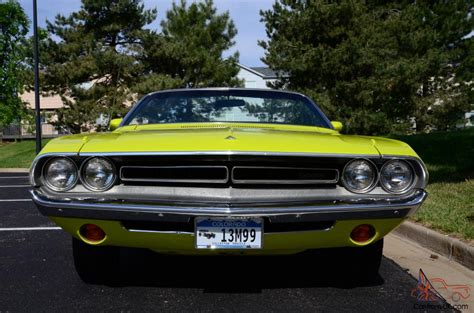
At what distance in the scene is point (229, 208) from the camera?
2684 mm

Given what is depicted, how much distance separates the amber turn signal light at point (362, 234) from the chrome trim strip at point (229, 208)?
0.19 metres

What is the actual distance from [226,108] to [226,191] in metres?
1.57

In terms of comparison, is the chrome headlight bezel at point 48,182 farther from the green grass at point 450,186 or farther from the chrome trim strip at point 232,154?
the green grass at point 450,186

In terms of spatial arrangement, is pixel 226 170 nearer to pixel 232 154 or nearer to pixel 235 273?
pixel 232 154

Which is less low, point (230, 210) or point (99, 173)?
point (99, 173)

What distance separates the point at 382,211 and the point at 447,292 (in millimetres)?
958

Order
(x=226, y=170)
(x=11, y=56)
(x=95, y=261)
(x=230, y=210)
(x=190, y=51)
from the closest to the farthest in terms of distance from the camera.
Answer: (x=230, y=210) < (x=226, y=170) < (x=95, y=261) < (x=190, y=51) < (x=11, y=56)

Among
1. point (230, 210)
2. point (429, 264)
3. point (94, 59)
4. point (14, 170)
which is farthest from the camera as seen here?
point (94, 59)

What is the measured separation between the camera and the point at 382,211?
2.80 meters

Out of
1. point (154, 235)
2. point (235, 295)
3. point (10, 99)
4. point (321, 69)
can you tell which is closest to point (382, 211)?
point (235, 295)

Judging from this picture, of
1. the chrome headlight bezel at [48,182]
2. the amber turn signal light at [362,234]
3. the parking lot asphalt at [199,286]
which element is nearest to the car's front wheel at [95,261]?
the parking lot asphalt at [199,286]

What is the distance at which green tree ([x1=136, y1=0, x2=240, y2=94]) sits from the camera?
2292 centimetres

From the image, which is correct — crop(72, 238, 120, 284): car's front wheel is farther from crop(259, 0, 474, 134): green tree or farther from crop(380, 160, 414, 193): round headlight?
crop(259, 0, 474, 134): green tree

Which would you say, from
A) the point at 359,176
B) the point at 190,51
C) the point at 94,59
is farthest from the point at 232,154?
the point at 190,51
